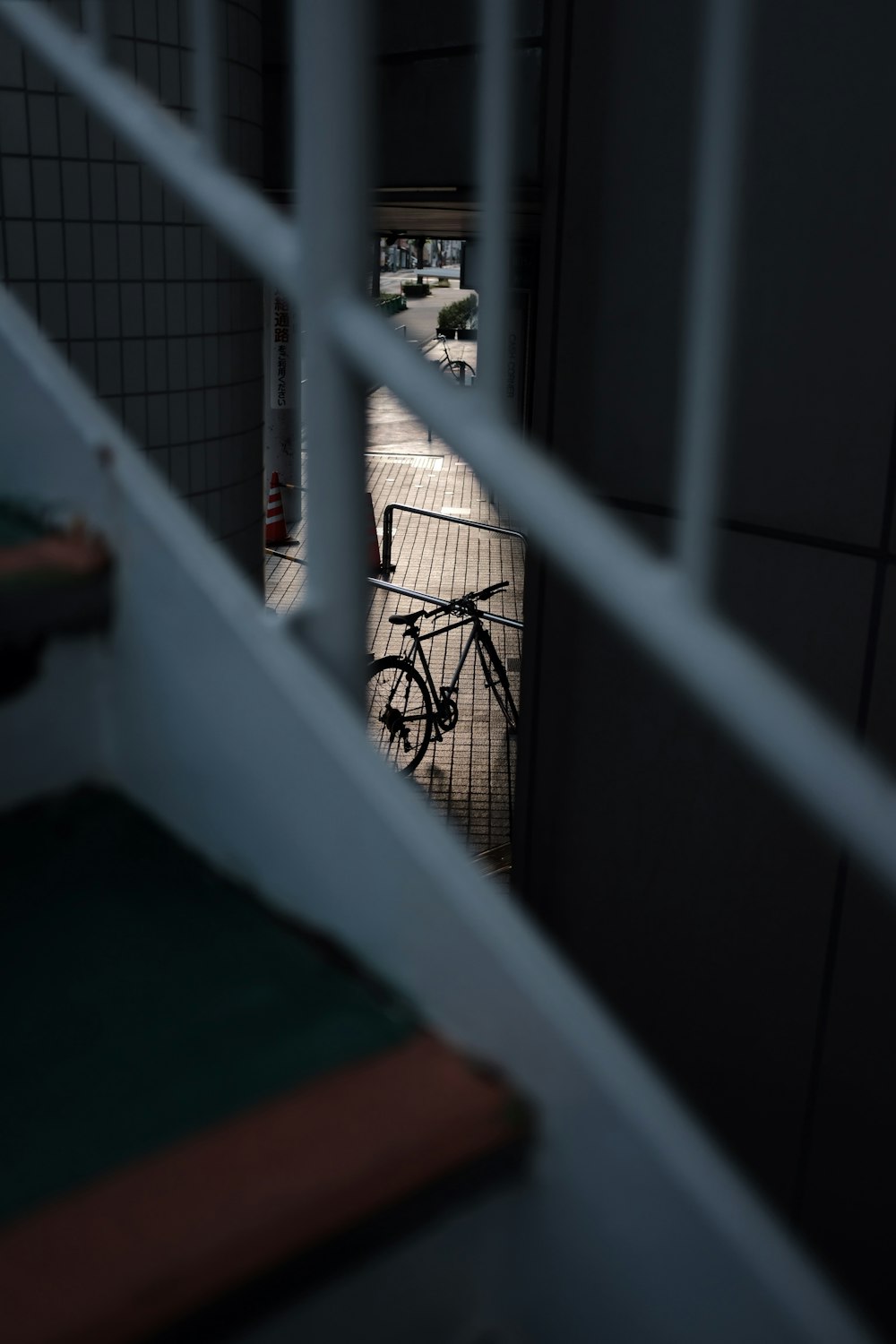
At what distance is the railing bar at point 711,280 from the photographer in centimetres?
70

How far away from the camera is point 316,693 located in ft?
3.33

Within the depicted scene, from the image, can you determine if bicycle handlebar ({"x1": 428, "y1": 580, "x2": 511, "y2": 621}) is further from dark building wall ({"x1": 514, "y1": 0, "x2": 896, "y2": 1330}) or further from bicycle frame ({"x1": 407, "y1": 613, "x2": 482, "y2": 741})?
dark building wall ({"x1": 514, "y1": 0, "x2": 896, "y2": 1330})

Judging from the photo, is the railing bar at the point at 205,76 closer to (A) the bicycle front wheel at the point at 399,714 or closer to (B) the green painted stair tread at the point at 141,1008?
(B) the green painted stair tread at the point at 141,1008

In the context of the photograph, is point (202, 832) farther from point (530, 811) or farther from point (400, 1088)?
point (530, 811)

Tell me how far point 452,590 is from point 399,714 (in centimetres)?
438

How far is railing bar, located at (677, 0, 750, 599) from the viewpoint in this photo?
2.29 feet

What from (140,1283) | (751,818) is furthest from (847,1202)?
(140,1283)

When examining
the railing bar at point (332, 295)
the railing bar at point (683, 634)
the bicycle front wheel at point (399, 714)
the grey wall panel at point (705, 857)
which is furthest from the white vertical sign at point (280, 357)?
the railing bar at point (683, 634)

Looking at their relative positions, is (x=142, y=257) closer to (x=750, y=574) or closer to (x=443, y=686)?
(x=750, y=574)

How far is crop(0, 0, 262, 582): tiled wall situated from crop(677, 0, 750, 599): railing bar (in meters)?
3.48

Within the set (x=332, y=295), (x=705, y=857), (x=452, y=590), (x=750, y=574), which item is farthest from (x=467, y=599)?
(x=332, y=295)

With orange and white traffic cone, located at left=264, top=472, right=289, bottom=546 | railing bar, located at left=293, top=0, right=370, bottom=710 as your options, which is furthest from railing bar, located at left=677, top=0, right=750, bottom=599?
orange and white traffic cone, located at left=264, top=472, right=289, bottom=546

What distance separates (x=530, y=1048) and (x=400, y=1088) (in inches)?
3.9

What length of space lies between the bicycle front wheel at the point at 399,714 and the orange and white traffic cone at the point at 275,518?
551 cm
